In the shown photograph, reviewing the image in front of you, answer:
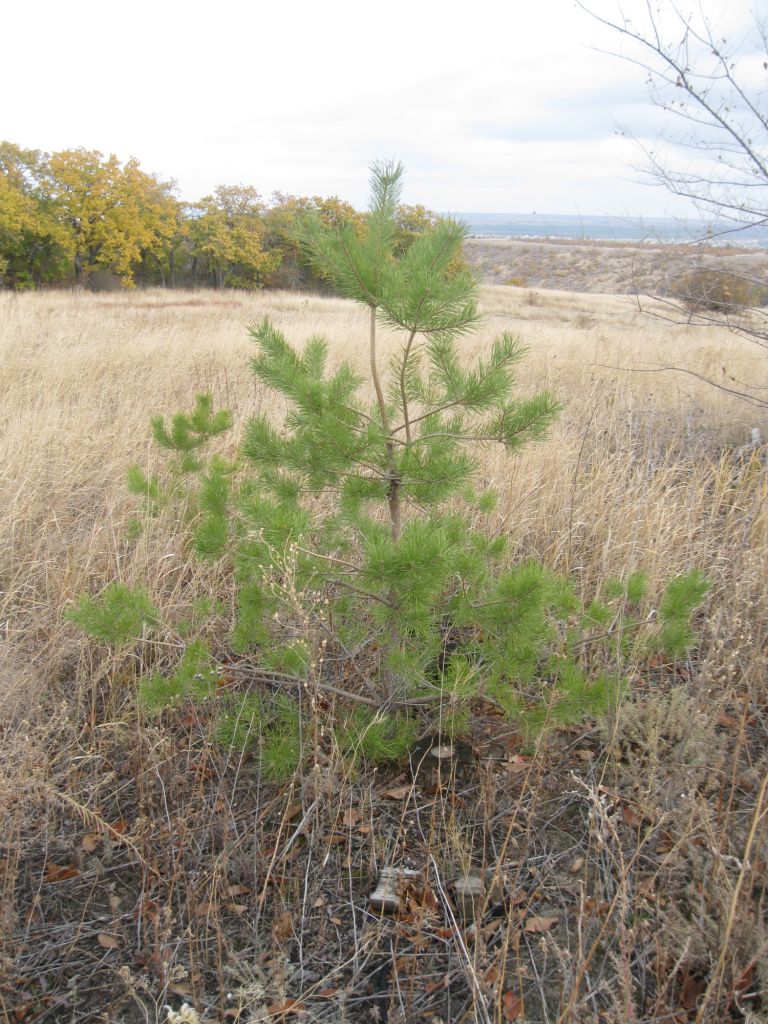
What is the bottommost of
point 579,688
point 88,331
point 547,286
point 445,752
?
point 445,752

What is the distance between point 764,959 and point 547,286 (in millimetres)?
52323

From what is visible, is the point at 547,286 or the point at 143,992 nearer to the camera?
the point at 143,992

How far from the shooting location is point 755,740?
2352mm

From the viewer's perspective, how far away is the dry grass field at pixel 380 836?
156 cm

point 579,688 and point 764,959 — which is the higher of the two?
point 579,688

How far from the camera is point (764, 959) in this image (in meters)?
1.47

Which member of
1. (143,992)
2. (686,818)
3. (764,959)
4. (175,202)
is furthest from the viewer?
(175,202)

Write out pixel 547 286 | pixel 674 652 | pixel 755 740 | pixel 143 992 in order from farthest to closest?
pixel 547 286, pixel 755 740, pixel 674 652, pixel 143 992

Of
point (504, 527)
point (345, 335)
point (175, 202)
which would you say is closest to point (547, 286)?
point (175, 202)

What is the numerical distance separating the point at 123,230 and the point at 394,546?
98.2 feet

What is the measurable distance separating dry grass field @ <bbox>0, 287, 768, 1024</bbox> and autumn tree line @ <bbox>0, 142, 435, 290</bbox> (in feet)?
74.7

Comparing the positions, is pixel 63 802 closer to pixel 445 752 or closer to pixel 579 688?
pixel 445 752

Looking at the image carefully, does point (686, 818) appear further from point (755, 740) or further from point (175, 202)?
point (175, 202)

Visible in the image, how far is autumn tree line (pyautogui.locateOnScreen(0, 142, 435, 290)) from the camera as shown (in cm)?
2566
